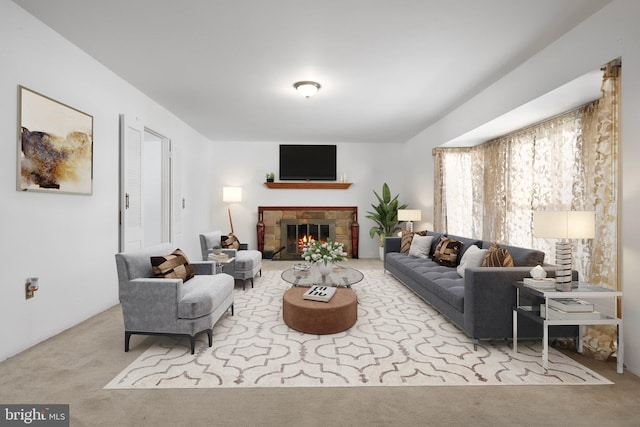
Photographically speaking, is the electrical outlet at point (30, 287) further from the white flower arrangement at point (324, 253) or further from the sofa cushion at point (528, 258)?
the sofa cushion at point (528, 258)

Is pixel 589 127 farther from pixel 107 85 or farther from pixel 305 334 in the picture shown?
pixel 107 85

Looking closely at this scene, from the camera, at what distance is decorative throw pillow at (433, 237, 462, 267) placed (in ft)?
14.2

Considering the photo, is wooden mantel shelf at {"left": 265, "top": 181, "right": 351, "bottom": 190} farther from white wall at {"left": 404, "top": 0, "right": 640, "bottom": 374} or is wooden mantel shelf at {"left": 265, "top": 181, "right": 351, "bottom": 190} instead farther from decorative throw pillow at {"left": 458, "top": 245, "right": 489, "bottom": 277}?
white wall at {"left": 404, "top": 0, "right": 640, "bottom": 374}

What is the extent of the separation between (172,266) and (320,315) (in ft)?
4.82

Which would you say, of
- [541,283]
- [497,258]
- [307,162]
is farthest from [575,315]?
[307,162]

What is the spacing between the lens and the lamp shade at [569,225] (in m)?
2.53

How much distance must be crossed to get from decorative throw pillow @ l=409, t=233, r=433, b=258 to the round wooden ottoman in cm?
217

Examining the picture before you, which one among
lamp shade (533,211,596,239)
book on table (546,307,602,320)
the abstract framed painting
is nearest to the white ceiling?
the abstract framed painting

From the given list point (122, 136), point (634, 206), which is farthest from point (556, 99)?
point (122, 136)

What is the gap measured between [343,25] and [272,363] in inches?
116

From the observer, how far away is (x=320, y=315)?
3.05m

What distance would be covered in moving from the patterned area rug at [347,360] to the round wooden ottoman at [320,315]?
0.07 meters

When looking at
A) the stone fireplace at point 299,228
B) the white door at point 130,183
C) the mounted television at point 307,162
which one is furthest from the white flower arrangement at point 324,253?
the mounted television at point 307,162

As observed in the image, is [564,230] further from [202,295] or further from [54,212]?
→ [54,212]
